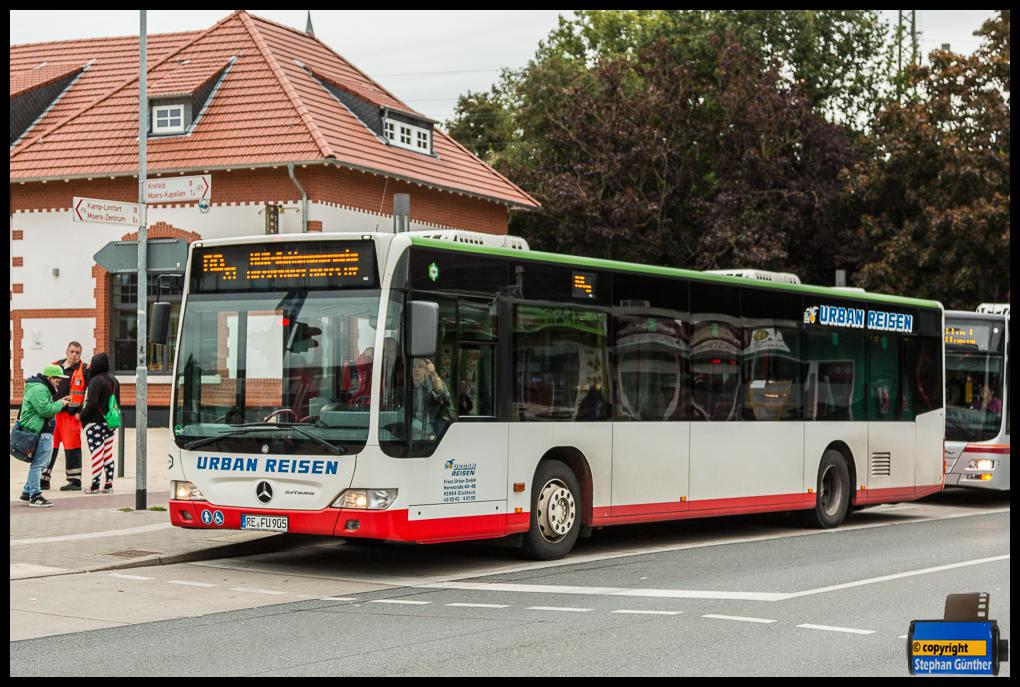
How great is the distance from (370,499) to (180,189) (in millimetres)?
5234

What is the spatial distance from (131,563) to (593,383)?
177 inches

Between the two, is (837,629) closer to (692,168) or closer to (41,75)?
(41,75)

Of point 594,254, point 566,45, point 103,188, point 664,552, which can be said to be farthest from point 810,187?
point 664,552

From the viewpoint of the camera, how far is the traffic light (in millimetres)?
11852

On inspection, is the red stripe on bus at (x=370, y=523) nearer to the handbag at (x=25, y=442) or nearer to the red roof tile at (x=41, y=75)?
the handbag at (x=25, y=442)

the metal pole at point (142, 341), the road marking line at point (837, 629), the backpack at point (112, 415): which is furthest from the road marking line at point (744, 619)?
the backpack at point (112, 415)

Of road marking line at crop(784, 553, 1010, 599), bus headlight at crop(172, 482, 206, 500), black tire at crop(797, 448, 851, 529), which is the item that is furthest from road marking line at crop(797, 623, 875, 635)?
black tire at crop(797, 448, 851, 529)

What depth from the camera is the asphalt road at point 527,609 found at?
26.2 feet

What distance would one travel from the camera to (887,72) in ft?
150

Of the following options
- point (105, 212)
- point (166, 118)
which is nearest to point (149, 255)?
point (105, 212)

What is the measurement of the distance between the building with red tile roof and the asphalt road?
16.2 meters

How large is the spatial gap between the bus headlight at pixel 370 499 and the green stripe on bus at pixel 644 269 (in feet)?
6.78

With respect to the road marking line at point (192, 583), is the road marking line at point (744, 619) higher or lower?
higher

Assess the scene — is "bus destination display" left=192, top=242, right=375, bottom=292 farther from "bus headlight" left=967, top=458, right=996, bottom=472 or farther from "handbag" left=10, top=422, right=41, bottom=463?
"bus headlight" left=967, top=458, right=996, bottom=472
